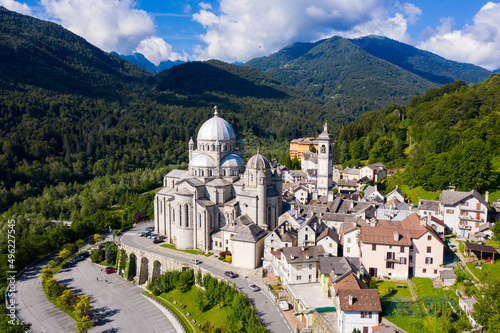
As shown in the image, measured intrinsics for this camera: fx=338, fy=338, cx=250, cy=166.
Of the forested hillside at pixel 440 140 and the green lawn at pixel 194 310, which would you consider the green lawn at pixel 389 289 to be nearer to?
the green lawn at pixel 194 310

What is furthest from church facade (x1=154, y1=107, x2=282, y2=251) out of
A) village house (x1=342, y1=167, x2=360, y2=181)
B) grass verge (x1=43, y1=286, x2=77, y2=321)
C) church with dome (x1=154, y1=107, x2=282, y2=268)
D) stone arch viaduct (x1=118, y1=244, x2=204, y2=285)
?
village house (x1=342, y1=167, x2=360, y2=181)

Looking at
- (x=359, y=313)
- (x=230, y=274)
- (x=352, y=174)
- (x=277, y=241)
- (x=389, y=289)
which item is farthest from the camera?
(x=352, y=174)

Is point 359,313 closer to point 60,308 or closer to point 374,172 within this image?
point 60,308

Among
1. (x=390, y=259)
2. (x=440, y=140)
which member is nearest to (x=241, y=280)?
(x=390, y=259)

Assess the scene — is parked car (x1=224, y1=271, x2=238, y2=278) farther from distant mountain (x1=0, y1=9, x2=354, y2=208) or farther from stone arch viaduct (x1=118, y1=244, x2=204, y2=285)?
distant mountain (x1=0, y1=9, x2=354, y2=208)

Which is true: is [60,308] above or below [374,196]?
below

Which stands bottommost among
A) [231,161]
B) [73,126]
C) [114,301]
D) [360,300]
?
[114,301]
